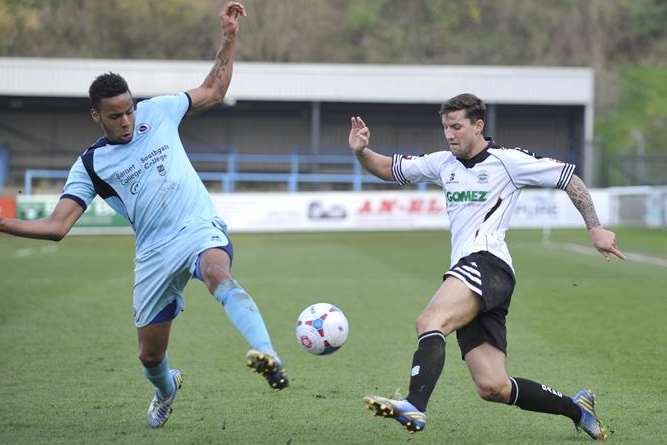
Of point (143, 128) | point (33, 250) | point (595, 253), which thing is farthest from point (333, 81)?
point (143, 128)

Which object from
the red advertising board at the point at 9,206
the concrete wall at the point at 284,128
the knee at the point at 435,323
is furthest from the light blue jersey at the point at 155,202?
the concrete wall at the point at 284,128

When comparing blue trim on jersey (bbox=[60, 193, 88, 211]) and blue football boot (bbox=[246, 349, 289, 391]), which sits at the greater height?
blue trim on jersey (bbox=[60, 193, 88, 211])

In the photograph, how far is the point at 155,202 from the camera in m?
6.45

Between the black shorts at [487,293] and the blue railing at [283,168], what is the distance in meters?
33.5

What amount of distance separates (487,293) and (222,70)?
2.25 metres

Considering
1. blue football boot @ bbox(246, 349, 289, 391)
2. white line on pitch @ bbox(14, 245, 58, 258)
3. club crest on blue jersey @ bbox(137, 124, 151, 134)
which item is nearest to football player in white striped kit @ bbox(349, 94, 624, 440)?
blue football boot @ bbox(246, 349, 289, 391)

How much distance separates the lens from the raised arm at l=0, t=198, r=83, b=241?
6.11 m

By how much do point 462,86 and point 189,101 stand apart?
36704mm

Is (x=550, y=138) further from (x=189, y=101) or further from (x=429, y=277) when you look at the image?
(x=189, y=101)

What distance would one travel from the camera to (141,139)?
6586 millimetres

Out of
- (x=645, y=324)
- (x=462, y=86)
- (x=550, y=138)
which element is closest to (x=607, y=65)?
(x=550, y=138)

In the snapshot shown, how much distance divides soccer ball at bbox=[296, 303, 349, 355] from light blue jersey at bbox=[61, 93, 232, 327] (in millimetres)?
634

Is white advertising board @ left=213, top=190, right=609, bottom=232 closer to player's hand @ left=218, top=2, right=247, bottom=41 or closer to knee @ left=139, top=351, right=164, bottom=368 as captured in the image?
player's hand @ left=218, top=2, right=247, bottom=41

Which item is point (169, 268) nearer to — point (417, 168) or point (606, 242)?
point (417, 168)
